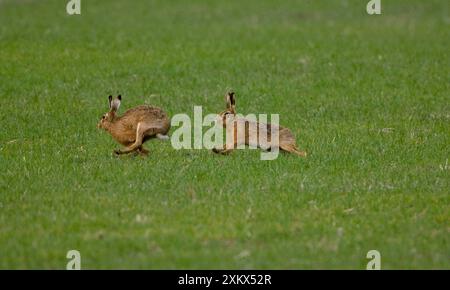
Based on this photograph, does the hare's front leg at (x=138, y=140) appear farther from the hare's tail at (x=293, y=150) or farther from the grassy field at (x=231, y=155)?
the hare's tail at (x=293, y=150)

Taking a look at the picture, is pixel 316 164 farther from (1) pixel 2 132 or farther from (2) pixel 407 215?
(1) pixel 2 132

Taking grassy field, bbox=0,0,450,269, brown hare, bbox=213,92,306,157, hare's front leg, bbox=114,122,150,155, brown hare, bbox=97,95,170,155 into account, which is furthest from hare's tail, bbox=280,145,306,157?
hare's front leg, bbox=114,122,150,155

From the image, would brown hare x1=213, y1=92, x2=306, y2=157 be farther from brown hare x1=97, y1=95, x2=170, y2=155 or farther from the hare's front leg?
the hare's front leg

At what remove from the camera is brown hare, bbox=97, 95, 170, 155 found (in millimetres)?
10586

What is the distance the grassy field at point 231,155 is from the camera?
26.7 feet

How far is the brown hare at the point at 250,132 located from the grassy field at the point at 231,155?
19 centimetres

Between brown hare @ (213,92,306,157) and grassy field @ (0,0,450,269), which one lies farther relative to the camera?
brown hare @ (213,92,306,157)

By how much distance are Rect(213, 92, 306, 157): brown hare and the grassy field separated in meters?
0.19

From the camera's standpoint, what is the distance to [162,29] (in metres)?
20.3

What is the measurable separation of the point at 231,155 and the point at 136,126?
1.20m

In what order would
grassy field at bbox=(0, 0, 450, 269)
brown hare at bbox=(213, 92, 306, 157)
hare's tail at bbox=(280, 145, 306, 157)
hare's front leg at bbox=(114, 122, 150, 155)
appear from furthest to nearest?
hare's tail at bbox=(280, 145, 306, 157), brown hare at bbox=(213, 92, 306, 157), hare's front leg at bbox=(114, 122, 150, 155), grassy field at bbox=(0, 0, 450, 269)

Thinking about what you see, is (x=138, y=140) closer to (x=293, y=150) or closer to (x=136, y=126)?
(x=136, y=126)

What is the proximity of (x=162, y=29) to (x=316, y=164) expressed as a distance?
1025cm
